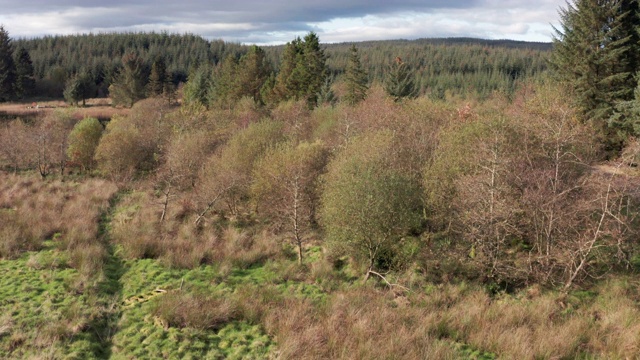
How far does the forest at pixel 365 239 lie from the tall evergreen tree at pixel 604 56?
0.44ft

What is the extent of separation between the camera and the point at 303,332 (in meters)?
12.2

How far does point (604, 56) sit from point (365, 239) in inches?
860

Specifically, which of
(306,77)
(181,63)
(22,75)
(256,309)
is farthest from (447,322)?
(181,63)

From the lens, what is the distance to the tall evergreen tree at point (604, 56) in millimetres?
26844

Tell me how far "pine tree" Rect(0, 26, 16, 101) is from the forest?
47.6 meters

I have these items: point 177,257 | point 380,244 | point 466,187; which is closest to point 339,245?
point 380,244

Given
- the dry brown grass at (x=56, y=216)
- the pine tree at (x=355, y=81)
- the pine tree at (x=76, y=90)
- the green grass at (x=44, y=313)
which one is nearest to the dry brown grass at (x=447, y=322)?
the green grass at (x=44, y=313)

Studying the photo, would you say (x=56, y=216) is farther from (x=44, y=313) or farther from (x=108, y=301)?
(x=44, y=313)

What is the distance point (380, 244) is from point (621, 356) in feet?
27.3

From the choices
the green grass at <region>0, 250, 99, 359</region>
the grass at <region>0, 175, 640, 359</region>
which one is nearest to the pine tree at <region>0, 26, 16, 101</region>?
the grass at <region>0, 175, 640, 359</region>

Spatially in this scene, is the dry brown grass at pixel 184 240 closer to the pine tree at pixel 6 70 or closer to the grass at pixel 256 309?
the grass at pixel 256 309

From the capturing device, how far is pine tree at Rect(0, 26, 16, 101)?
6888cm

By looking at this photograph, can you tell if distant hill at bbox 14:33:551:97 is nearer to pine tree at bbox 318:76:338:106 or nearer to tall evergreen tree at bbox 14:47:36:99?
tall evergreen tree at bbox 14:47:36:99

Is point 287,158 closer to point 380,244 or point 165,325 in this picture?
point 380,244
